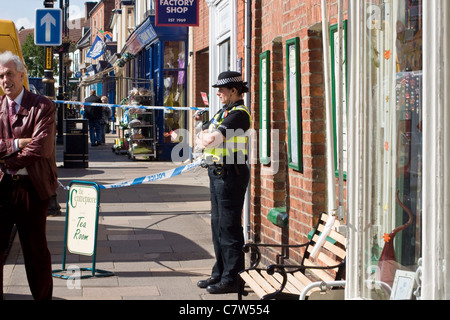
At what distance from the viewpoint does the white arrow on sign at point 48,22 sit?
1227 cm

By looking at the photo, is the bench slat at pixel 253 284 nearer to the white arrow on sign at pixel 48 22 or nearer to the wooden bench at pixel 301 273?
the wooden bench at pixel 301 273

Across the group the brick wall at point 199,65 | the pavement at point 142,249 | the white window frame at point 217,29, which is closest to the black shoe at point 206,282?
the pavement at point 142,249

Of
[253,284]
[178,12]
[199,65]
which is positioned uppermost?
[178,12]

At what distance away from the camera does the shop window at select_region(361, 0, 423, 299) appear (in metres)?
3.18

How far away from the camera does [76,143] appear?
17.3 metres

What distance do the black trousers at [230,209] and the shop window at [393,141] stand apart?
289 centimetres

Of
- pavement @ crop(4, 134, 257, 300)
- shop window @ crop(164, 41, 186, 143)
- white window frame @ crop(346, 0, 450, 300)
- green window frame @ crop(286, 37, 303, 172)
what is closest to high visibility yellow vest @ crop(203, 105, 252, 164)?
green window frame @ crop(286, 37, 303, 172)

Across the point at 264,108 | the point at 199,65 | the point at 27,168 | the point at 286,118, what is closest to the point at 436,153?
the point at 27,168

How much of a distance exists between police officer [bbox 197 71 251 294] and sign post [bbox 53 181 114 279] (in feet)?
3.64

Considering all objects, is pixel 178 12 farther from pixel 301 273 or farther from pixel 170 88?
pixel 301 273

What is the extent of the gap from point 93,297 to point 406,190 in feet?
11.9

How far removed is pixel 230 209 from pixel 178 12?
1010 cm
